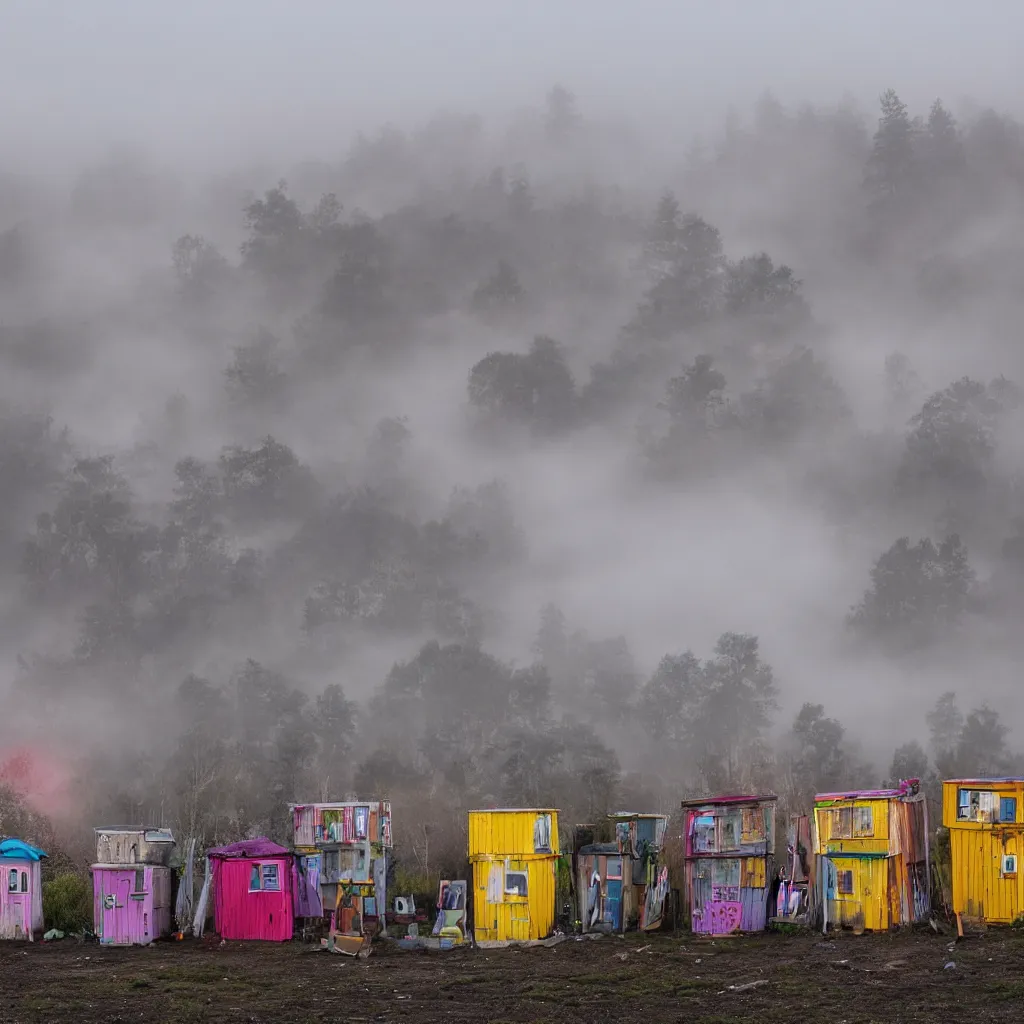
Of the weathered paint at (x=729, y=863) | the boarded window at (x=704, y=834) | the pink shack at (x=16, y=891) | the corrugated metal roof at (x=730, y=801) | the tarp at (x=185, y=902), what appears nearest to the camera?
the weathered paint at (x=729, y=863)

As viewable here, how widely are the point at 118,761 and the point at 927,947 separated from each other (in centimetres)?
7362

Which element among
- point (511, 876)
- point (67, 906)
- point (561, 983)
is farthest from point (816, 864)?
point (67, 906)

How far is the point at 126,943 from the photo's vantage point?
34906mm

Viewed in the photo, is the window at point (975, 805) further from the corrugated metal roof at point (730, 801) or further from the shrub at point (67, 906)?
the shrub at point (67, 906)

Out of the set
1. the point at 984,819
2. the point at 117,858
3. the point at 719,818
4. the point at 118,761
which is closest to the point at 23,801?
the point at 118,761

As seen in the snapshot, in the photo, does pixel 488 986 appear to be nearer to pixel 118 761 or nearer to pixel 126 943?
pixel 126 943

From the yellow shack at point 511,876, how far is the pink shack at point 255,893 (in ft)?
20.4

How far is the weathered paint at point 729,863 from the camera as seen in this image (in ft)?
107

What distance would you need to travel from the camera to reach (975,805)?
100 feet

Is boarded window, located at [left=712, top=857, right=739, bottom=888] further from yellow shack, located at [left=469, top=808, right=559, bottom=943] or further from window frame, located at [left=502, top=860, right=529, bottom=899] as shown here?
window frame, located at [left=502, top=860, right=529, bottom=899]

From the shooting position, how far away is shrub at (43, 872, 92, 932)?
3844 centimetres

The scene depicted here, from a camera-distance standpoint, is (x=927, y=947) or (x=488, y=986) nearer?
(x=488, y=986)

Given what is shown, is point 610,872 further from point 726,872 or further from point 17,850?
point 17,850

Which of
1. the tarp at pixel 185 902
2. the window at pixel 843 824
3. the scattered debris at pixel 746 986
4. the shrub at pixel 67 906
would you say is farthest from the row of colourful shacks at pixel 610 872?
the scattered debris at pixel 746 986
